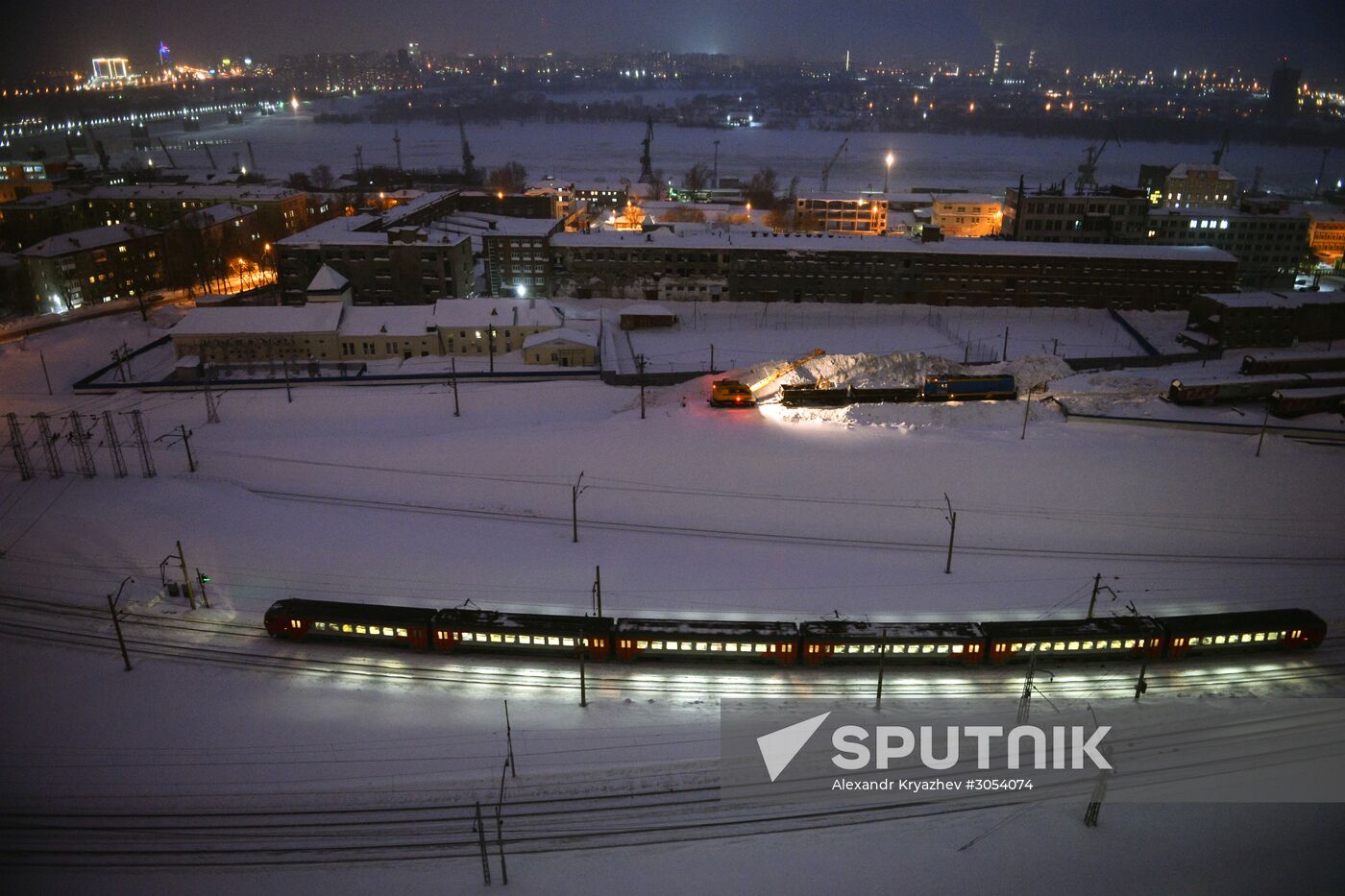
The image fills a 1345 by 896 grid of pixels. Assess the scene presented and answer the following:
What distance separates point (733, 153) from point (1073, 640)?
358 feet

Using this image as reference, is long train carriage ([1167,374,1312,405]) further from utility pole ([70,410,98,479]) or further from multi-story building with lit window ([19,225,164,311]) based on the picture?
multi-story building with lit window ([19,225,164,311])

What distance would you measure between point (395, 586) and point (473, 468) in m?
6.74

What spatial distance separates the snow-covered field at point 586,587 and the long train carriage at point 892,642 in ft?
1.43

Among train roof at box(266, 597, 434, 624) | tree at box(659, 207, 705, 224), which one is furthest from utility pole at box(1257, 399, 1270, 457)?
tree at box(659, 207, 705, 224)

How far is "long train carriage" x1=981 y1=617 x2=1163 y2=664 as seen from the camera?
16844mm

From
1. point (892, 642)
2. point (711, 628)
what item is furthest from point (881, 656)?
point (711, 628)

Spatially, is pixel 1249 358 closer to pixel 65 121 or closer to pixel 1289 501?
pixel 1289 501

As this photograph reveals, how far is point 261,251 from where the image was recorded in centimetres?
5559

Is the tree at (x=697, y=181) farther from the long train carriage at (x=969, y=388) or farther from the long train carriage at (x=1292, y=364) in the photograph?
the long train carriage at (x=1292, y=364)

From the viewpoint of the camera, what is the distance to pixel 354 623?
17.5 m

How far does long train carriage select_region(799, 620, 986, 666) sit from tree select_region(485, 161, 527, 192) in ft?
235

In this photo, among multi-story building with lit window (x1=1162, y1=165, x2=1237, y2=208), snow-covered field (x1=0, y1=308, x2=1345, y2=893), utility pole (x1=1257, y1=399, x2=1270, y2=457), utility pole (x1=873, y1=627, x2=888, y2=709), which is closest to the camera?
snow-covered field (x1=0, y1=308, x2=1345, y2=893)

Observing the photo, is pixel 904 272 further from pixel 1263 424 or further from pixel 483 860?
pixel 483 860

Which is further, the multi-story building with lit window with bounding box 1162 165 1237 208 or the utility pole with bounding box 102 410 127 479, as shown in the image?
the multi-story building with lit window with bounding box 1162 165 1237 208
